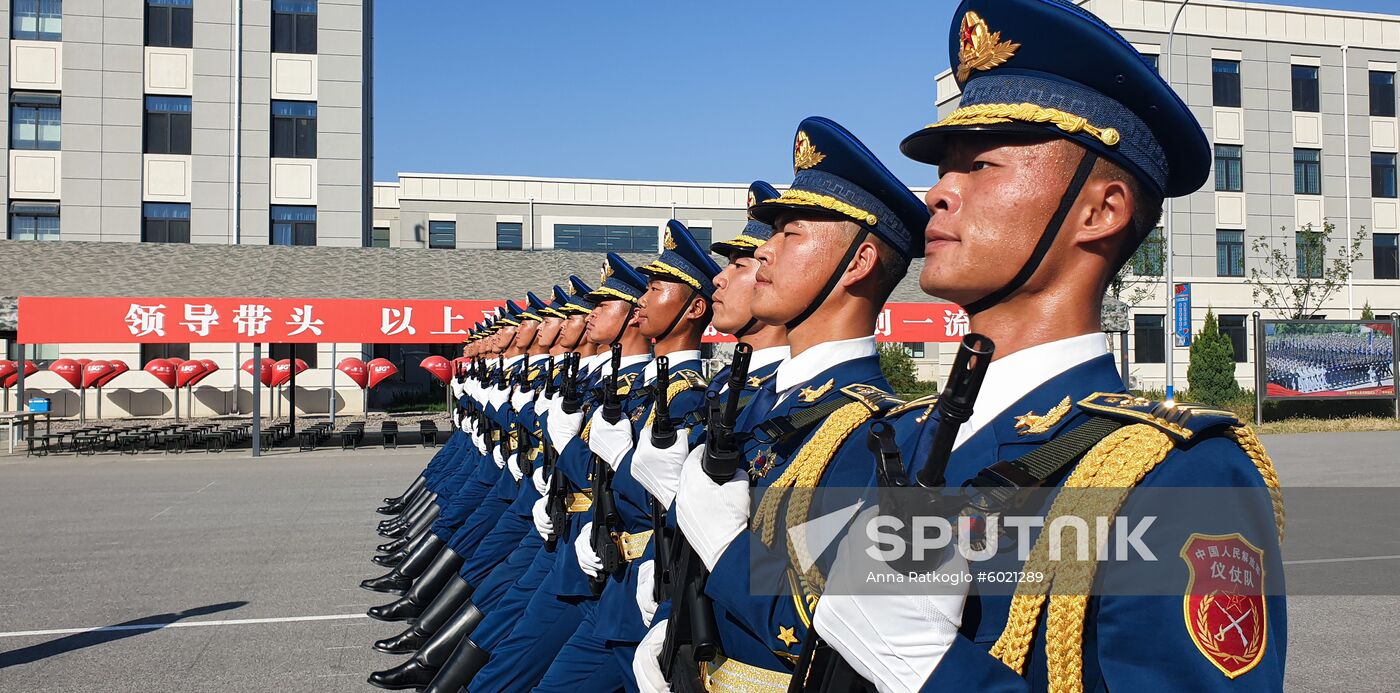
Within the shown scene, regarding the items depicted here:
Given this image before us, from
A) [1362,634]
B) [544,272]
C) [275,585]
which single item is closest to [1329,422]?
[544,272]

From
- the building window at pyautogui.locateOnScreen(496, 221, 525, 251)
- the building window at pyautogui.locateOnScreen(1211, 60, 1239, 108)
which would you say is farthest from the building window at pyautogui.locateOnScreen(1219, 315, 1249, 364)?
the building window at pyautogui.locateOnScreen(496, 221, 525, 251)

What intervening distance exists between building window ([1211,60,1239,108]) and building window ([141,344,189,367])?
3068cm

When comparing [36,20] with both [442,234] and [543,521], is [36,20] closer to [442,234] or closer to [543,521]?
[442,234]

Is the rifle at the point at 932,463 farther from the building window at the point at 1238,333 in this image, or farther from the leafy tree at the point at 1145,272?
the building window at the point at 1238,333

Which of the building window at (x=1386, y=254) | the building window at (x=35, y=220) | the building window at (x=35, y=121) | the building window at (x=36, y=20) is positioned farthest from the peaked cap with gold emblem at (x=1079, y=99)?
the building window at (x=1386, y=254)

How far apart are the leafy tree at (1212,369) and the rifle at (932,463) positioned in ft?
87.7

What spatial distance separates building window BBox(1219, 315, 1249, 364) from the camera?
108 ft

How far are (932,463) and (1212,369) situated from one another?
1075 inches

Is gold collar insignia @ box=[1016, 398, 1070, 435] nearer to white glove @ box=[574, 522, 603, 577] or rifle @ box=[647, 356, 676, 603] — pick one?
rifle @ box=[647, 356, 676, 603]

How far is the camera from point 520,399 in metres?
6.89

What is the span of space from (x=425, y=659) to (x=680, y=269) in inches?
89.5

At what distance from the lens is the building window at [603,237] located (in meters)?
43.0

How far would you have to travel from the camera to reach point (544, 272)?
22.7 metres

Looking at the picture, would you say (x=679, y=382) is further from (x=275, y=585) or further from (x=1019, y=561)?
(x=275, y=585)
